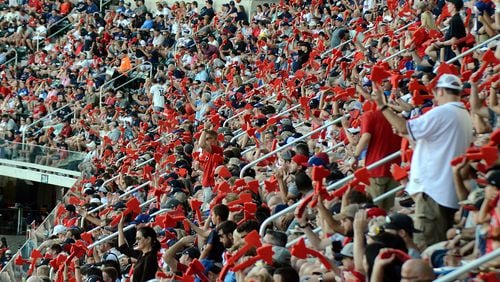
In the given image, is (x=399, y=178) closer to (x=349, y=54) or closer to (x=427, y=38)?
(x=427, y=38)

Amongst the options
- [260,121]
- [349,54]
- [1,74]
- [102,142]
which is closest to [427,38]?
[260,121]

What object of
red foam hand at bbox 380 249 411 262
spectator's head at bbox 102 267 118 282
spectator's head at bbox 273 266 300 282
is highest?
red foam hand at bbox 380 249 411 262

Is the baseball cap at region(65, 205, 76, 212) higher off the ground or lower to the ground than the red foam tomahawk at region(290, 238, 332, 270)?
lower

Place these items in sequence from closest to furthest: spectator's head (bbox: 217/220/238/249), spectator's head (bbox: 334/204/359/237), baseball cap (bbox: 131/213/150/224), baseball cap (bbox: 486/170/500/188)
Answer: baseball cap (bbox: 486/170/500/188)
spectator's head (bbox: 334/204/359/237)
spectator's head (bbox: 217/220/238/249)
baseball cap (bbox: 131/213/150/224)

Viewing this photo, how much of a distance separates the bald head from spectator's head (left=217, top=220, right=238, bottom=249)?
122 inches

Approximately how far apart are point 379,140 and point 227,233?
1398mm

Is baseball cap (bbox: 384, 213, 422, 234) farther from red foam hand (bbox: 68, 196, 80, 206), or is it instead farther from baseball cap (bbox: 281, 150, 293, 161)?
red foam hand (bbox: 68, 196, 80, 206)

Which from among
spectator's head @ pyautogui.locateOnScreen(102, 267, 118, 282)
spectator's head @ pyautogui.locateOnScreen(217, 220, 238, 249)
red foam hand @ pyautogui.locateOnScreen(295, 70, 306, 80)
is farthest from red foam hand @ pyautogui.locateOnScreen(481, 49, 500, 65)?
red foam hand @ pyautogui.locateOnScreen(295, 70, 306, 80)

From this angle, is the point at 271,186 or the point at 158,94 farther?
the point at 158,94

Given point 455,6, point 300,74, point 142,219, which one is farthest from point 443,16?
point 142,219

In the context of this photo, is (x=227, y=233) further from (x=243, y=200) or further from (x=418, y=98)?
(x=418, y=98)

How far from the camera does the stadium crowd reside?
726 cm

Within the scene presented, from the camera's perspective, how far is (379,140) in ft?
29.1

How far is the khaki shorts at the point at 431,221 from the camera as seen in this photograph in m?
7.34
